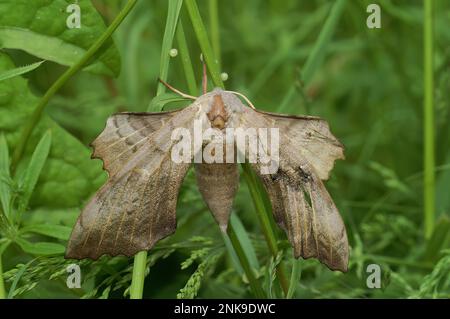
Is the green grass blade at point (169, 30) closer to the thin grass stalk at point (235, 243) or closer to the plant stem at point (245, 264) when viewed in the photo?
the thin grass stalk at point (235, 243)

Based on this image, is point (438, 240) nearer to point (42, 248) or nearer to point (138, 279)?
point (138, 279)

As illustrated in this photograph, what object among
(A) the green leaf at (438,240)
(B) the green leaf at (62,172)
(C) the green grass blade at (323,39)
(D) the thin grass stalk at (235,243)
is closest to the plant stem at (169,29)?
(D) the thin grass stalk at (235,243)

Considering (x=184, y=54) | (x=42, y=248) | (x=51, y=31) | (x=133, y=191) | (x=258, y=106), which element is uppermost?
(x=258, y=106)

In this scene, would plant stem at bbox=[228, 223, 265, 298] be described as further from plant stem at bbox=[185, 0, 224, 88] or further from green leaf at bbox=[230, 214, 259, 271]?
plant stem at bbox=[185, 0, 224, 88]

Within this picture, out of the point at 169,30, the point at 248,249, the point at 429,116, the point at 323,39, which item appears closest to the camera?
the point at 169,30

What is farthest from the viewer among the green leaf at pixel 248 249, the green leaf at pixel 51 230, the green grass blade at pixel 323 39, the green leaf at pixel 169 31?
the green grass blade at pixel 323 39

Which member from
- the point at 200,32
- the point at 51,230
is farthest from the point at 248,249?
the point at 200,32
